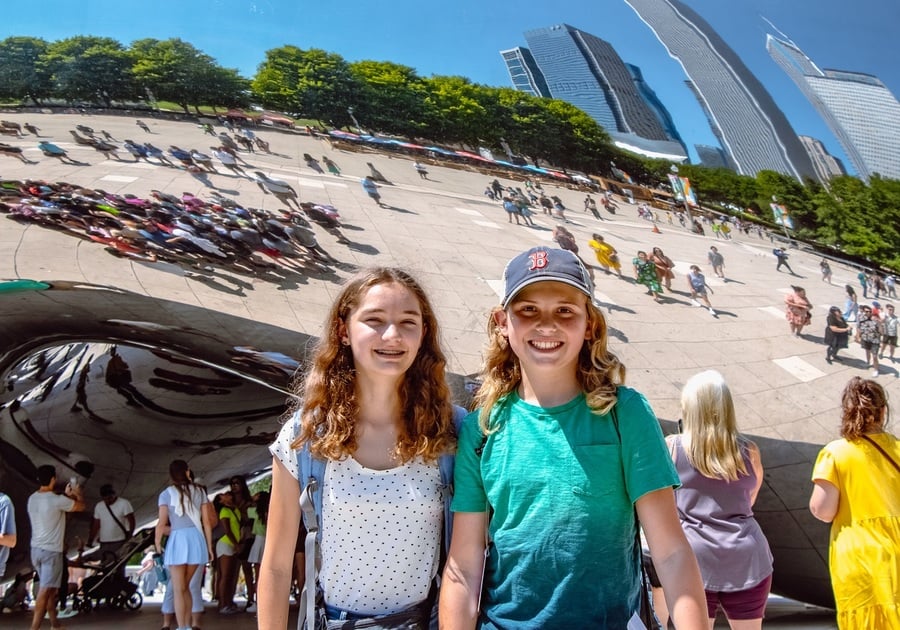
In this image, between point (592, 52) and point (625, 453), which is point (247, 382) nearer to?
point (592, 52)

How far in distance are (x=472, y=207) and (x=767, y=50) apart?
1401mm

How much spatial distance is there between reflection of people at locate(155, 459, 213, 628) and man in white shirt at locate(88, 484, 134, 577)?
2.45 ft

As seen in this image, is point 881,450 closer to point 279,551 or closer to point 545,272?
point 545,272

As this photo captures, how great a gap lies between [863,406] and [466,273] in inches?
68.1

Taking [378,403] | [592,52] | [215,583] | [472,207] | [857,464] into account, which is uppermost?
[592,52]

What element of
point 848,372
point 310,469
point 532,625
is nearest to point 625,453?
point 532,625

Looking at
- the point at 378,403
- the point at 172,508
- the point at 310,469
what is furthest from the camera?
the point at 172,508

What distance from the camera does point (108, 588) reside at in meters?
4.57

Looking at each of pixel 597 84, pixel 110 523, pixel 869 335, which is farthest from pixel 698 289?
pixel 110 523

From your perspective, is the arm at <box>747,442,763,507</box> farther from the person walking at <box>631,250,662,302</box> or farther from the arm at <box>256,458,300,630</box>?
the arm at <box>256,458,300,630</box>

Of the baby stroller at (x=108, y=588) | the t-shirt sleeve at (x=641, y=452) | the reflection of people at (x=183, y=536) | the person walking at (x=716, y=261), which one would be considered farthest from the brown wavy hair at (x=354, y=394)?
the baby stroller at (x=108, y=588)

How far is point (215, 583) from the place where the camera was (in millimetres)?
4953

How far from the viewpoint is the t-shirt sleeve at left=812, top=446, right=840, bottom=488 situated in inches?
114

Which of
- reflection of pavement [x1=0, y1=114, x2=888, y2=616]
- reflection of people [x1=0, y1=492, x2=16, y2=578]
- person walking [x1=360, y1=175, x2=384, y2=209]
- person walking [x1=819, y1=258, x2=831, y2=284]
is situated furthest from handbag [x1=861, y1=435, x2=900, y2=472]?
reflection of people [x1=0, y1=492, x2=16, y2=578]
